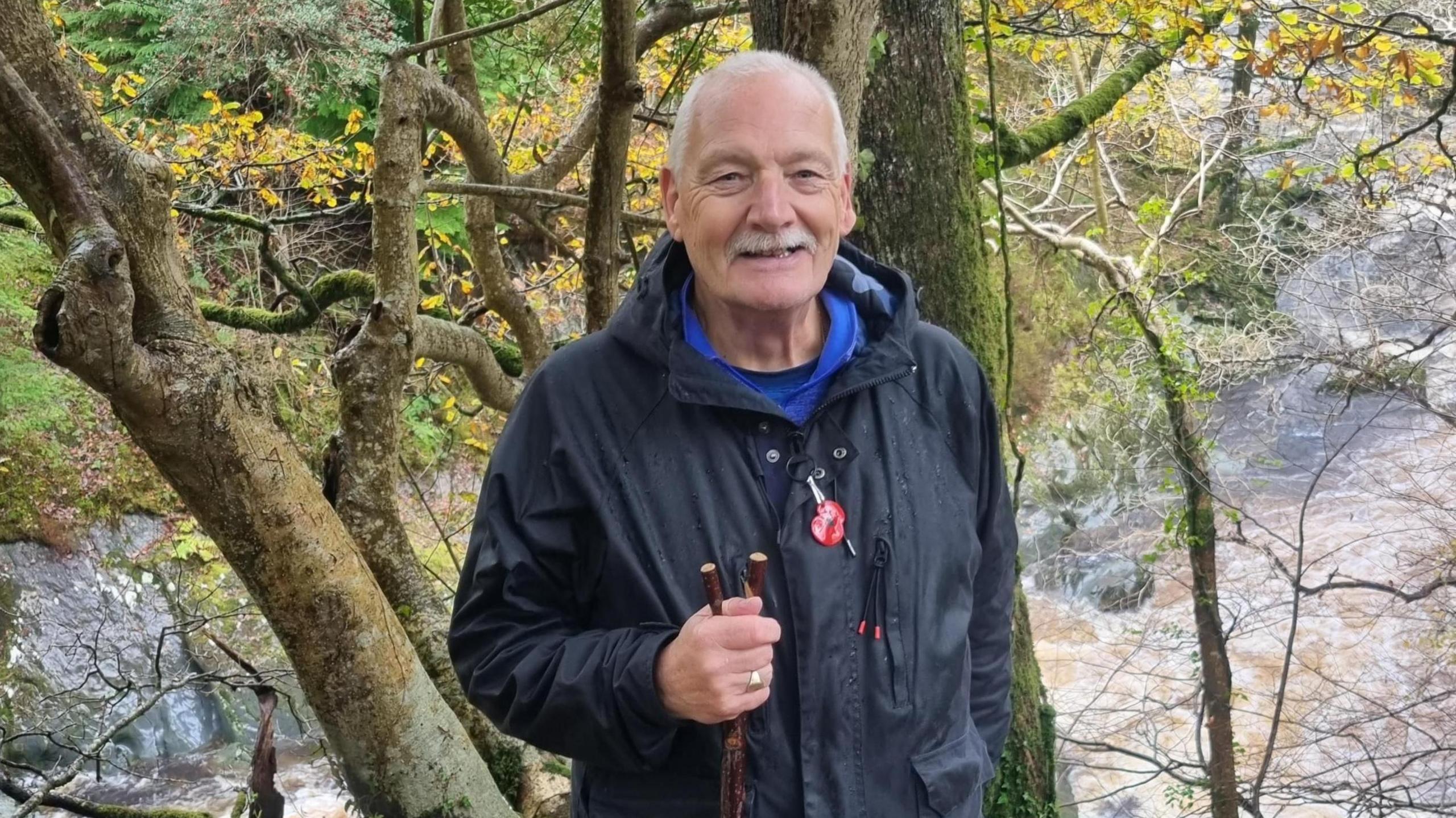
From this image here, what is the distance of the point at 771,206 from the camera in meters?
1.59

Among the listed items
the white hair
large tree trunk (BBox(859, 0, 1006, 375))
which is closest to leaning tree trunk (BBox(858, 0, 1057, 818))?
large tree trunk (BBox(859, 0, 1006, 375))

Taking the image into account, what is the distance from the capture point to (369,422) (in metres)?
3.70

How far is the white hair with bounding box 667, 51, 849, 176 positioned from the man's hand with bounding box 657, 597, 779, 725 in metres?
0.75

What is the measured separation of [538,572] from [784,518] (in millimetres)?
369

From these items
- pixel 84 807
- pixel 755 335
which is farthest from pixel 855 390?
pixel 84 807

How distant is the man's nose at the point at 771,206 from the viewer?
159 centimetres

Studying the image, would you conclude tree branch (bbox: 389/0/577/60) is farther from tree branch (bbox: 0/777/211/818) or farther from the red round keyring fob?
tree branch (bbox: 0/777/211/818)

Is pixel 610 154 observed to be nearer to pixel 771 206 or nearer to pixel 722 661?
pixel 771 206

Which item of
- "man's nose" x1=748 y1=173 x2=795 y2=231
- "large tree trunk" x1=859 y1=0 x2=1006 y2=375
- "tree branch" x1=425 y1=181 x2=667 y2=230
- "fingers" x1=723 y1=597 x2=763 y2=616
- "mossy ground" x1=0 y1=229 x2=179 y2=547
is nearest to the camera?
"fingers" x1=723 y1=597 x2=763 y2=616

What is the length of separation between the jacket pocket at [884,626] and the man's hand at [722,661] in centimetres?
23

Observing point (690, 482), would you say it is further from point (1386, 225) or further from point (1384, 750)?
point (1386, 225)

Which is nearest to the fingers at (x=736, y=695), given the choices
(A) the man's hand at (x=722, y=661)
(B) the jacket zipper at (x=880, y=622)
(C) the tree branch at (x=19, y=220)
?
(A) the man's hand at (x=722, y=661)

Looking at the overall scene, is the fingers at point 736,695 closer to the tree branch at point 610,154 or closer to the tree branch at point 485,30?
the tree branch at point 610,154

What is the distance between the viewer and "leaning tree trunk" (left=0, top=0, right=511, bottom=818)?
2.12 m
